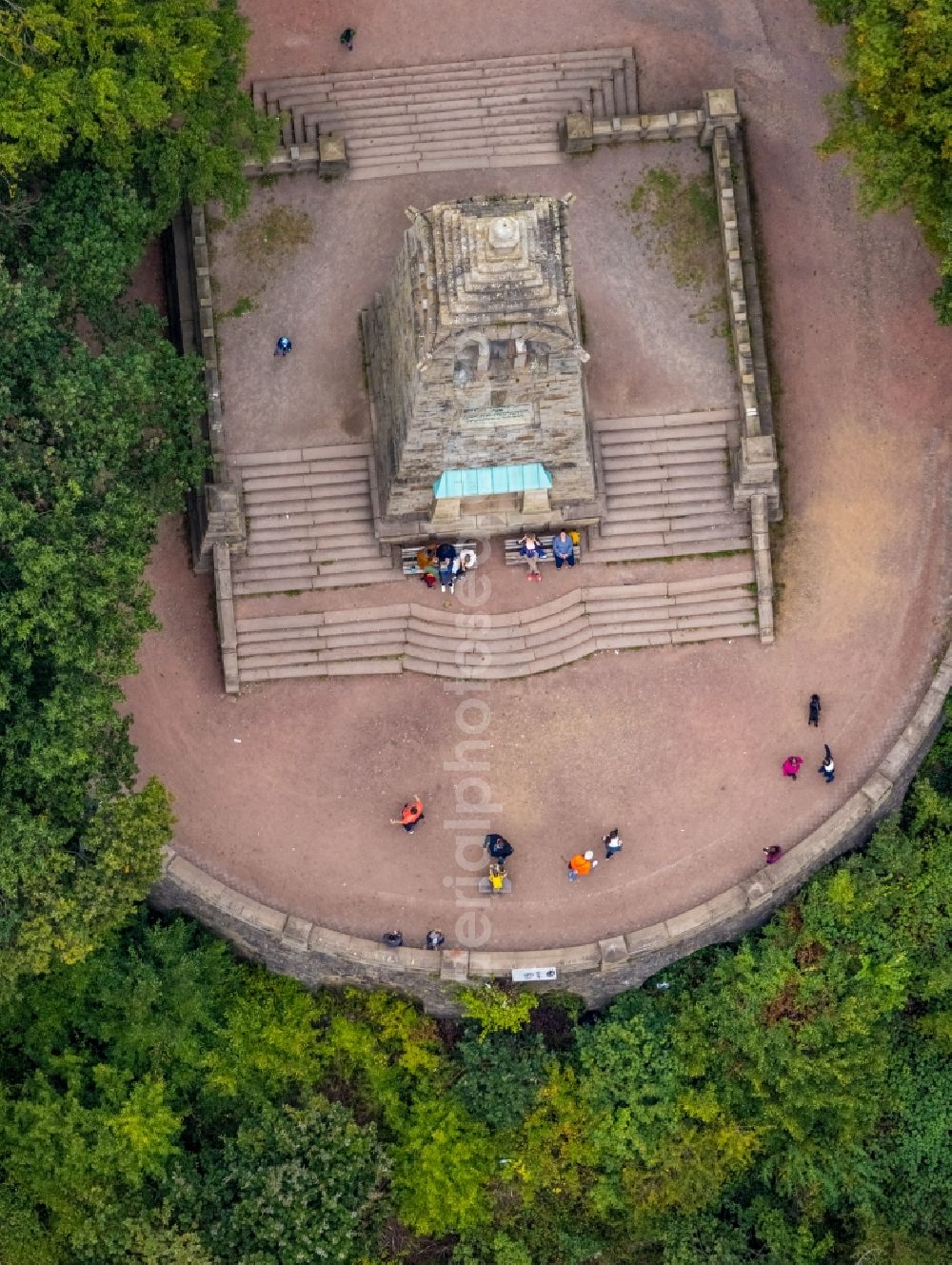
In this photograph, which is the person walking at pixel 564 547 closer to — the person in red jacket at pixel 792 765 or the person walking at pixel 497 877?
the person in red jacket at pixel 792 765

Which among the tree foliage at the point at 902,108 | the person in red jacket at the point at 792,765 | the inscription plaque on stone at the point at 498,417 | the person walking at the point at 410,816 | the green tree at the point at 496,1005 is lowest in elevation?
the green tree at the point at 496,1005

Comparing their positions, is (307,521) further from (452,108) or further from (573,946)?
(573,946)

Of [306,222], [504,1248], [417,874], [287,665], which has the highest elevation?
[306,222]

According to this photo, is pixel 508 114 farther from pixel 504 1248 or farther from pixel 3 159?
pixel 504 1248

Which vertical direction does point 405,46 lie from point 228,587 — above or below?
above

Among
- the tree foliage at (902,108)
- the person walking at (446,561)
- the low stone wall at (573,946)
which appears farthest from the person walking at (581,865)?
the tree foliage at (902,108)

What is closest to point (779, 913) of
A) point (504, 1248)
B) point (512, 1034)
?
point (512, 1034)

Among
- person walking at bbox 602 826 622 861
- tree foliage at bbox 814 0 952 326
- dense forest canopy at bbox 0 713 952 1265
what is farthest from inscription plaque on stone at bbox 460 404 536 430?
dense forest canopy at bbox 0 713 952 1265
